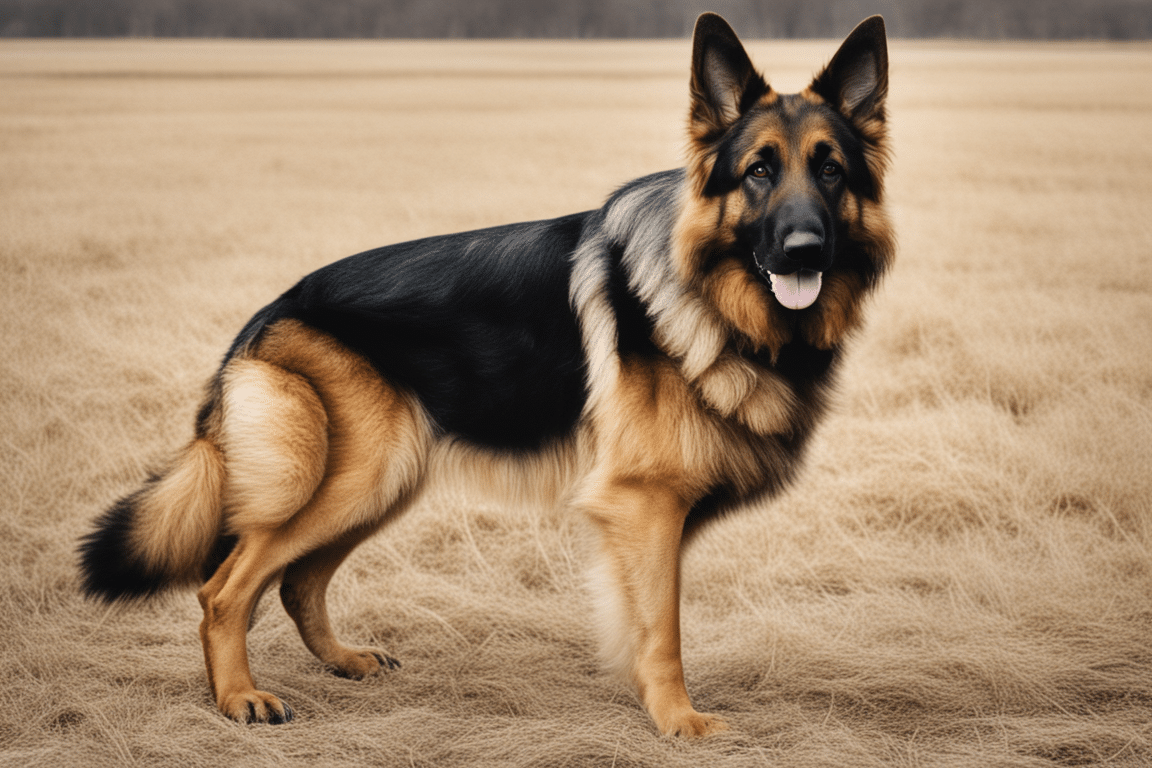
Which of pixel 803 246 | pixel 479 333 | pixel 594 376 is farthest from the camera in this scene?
pixel 479 333

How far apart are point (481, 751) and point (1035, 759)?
70.0 inches

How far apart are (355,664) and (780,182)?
2436 millimetres

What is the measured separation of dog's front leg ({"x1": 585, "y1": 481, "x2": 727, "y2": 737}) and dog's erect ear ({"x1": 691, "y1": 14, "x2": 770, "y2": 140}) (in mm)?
1253

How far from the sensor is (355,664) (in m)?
3.79

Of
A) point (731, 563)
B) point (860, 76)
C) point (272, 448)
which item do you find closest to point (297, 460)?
point (272, 448)

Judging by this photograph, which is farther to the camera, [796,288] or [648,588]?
[648,588]

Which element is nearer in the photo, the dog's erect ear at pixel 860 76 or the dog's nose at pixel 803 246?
the dog's nose at pixel 803 246

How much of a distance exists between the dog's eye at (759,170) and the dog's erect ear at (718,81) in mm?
197

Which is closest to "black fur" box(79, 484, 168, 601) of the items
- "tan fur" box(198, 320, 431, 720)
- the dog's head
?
"tan fur" box(198, 320, 431, 720)

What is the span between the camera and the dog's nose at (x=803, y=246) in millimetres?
2951

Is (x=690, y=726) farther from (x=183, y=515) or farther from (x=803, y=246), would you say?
(x=183, y=515)

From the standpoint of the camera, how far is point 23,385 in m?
6.45

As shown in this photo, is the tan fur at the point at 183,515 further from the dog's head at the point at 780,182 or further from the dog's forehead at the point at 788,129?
the dog's forehead at the point at 788,129

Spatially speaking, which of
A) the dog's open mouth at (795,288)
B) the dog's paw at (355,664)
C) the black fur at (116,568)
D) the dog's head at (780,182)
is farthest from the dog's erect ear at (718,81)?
the black fur at (116,568)
